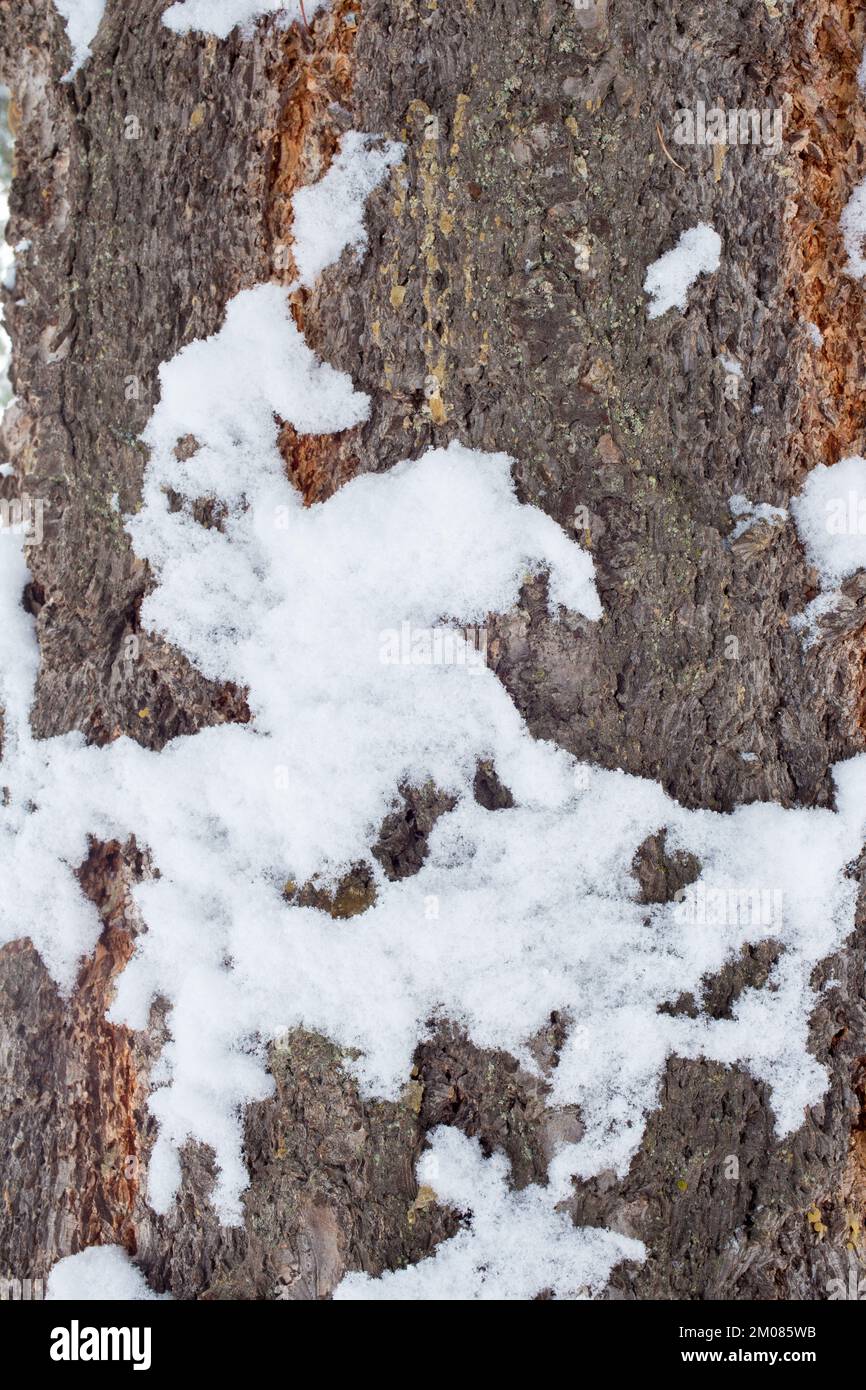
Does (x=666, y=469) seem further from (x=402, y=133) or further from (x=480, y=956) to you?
(x=480, y=956)

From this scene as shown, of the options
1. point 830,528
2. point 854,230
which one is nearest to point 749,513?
point 830,528

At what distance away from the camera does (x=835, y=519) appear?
1261mm

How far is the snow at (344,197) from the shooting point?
124 centimetres

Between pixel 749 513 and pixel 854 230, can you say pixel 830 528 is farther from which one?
pixel 854 230

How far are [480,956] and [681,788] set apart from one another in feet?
1.13

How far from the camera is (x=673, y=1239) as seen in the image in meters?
1.20

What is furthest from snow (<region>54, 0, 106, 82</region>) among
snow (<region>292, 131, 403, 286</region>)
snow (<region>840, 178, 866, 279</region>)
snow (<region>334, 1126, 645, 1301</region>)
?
snow (<region>334, 1126, 645, 1301</region>)

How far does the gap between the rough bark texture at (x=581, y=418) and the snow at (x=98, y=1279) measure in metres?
0.03

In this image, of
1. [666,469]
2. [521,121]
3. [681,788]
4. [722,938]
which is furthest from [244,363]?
[722,938]

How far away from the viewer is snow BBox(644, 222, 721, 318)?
1.22 meters

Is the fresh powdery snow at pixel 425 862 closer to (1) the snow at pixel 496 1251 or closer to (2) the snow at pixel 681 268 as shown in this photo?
(1) the snow at pixel 496 1251

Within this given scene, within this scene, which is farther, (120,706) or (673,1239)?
(120,706)

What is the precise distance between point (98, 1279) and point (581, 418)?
133cm
